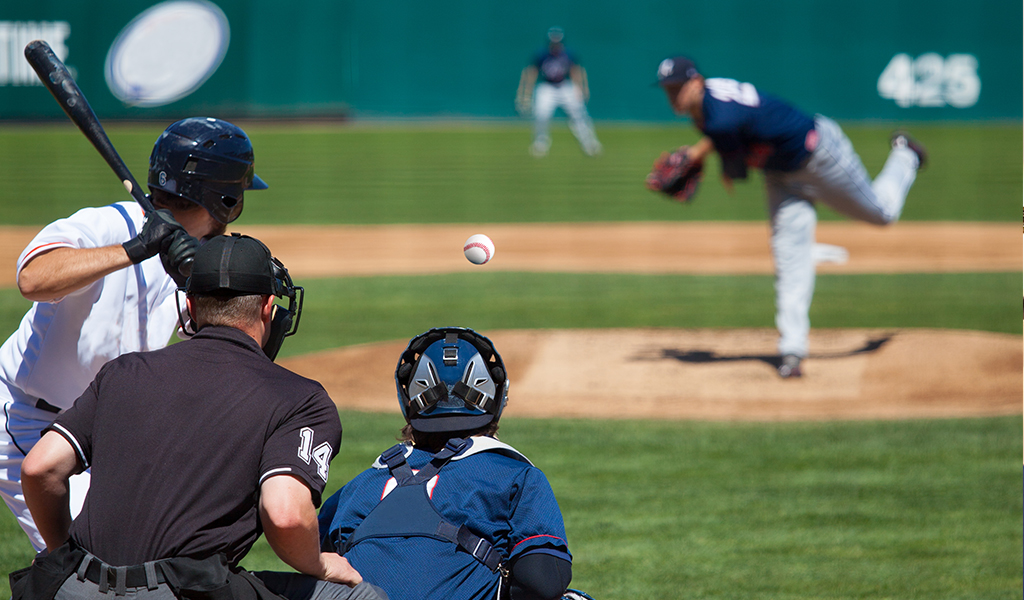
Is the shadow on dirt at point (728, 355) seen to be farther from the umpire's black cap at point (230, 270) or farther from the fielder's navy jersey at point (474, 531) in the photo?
the umpire's black cap at point (230, 270)

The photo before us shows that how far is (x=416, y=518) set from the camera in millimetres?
2355

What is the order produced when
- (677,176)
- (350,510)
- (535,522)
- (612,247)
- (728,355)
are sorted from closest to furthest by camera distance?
(535,522) → (350,510) → (677,176) → (728,355) → (612,247)

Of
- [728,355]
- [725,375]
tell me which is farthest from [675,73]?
[728,355]

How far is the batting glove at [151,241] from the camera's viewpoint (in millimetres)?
2668

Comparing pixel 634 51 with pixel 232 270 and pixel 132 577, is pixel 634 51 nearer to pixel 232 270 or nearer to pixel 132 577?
pixel 232 270

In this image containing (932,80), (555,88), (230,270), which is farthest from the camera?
(932,80)

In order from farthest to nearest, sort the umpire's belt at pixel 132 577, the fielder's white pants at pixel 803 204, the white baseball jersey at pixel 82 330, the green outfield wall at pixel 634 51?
the green outfield wall at pixel 634 51, the fielder's white pants at pixel 803 204, the white baseball jersey at pixel 82 330, the umpire's belt at pixel 132 577

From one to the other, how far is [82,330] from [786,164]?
5.06m

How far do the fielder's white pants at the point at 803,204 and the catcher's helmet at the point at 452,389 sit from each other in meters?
4.96

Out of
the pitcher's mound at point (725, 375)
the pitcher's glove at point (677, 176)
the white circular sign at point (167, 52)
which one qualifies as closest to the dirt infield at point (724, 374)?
the pitcher's mound at point (725, 375)

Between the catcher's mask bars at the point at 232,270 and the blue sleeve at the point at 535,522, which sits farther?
the blue sleeve at the point at 535,522

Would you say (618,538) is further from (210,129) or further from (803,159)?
(803,159)

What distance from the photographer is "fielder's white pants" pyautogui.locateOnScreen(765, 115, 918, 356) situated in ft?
22.9

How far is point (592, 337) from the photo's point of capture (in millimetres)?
8570
